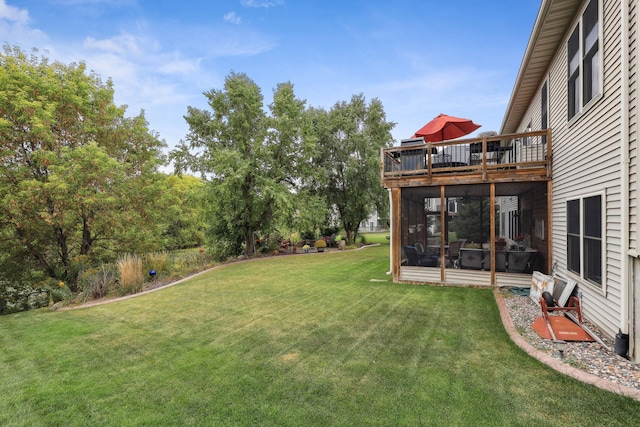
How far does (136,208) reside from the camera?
12516mm

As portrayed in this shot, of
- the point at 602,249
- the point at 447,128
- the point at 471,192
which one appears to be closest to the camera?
the point at 602,249

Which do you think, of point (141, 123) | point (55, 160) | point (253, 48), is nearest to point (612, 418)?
point (55, 160)

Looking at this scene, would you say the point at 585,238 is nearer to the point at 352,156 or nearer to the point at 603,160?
the point at 603,160

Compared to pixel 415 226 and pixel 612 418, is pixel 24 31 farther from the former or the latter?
pixel 612 418

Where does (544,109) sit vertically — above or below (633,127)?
above

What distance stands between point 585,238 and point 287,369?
5.20m

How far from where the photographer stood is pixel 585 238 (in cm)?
504

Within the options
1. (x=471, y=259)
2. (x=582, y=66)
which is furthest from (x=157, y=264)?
(x=582, y=66)

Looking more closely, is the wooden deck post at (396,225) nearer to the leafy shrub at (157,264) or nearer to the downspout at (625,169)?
the downspout at (625,169)

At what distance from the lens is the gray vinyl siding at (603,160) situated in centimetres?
401

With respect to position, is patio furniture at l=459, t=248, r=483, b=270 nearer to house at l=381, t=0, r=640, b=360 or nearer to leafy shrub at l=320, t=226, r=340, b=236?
house at l=381, t=0, r=640, b=360

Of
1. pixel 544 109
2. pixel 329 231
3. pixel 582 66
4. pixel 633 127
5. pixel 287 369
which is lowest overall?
pixel 287 369

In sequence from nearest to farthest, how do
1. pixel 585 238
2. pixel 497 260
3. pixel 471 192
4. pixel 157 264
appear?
pixel 585 238, pixel 497 260, pixel 471 192, pixel 157 264

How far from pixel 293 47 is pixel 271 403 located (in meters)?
17.2
